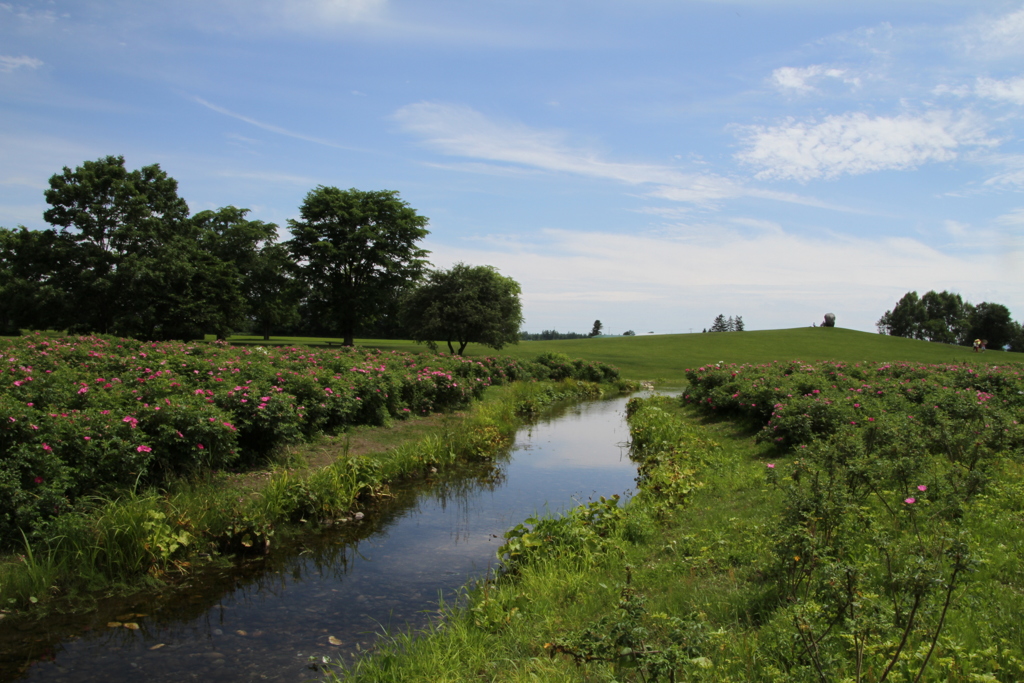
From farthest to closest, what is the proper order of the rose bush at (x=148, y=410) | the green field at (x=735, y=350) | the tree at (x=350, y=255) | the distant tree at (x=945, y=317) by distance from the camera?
the distant tree at (x=945, y=317) → the green field at (x=735, y=350) → the tree at (x=350, y=255) → the rose bush at (x=148, y=410)

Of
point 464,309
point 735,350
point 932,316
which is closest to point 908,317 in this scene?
point 932,316

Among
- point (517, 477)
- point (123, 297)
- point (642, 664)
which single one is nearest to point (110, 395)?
point (517, 477)

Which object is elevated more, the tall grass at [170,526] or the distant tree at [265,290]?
the distant tree at [265,290]

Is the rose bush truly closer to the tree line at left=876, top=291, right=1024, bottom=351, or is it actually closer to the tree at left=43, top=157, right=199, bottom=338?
the tree at left=43, top=157, right=199, bottom=338

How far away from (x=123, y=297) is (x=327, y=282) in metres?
12.4

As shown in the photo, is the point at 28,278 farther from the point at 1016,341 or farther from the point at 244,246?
the point at 1016,341

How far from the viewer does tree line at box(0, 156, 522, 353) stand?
3444 cm

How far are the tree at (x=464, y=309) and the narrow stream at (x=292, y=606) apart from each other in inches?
1121

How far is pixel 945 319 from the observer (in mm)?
101812

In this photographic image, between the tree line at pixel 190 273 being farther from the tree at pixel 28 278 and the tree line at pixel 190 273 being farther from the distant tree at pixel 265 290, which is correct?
the distant tree at pixel 265 290

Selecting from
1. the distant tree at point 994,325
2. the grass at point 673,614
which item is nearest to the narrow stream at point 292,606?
the grass at point 673,614

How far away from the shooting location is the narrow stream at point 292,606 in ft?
15.1

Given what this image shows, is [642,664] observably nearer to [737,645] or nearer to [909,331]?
[737,645]

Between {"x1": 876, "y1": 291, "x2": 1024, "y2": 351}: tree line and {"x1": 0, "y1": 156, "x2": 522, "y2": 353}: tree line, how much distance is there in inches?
3166
